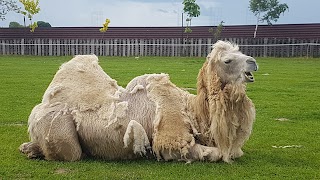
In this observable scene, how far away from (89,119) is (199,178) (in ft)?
5.08

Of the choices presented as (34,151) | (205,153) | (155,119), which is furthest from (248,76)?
(34,151)

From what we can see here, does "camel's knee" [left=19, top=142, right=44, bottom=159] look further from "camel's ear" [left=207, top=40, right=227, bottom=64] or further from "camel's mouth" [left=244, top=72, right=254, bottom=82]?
"camel's mouth" [left=244, top=72, right=254, bottom=82]

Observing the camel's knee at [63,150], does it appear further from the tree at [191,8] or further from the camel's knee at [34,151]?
the tree at [191,8]

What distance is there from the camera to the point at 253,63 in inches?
230

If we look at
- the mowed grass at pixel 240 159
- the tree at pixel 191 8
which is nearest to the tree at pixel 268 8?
the tree at pixel 191 8

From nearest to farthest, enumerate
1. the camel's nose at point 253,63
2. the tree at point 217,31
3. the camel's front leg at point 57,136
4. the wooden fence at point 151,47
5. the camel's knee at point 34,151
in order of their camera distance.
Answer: the camel's nose at point 253,63, the camel's front leg at point 57,136, the camel's knee at point 34,151, the wooden fence at point 151,47, the tree at point 217,31

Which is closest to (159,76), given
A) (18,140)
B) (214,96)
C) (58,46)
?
(214,96)

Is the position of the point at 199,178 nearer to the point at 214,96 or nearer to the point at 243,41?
the point at 214,96

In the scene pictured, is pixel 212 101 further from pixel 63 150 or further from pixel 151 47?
pixel 151 47

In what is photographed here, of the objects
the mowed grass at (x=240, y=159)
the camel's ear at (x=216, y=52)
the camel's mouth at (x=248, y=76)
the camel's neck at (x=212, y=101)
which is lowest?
the mowed grass at (x=240, y=159)

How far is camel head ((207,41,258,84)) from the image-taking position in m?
5.92

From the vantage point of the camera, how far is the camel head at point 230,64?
592 cm

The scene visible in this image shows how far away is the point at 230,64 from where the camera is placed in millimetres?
6070

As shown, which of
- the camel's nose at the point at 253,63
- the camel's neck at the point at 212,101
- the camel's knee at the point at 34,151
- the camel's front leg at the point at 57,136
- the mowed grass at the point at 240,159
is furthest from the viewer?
the camel's knee at the point at 34,151
